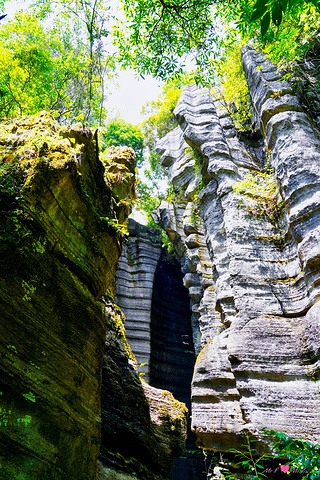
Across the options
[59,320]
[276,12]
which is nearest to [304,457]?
[59,320]

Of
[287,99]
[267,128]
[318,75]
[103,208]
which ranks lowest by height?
[103,208]

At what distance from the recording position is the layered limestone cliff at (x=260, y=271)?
548 cm

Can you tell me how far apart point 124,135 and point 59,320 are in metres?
15.5

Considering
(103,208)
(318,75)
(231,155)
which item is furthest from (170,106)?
(103,208)

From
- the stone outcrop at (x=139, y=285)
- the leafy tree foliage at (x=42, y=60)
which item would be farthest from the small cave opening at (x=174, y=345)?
the leafy tree foliage at (x=42, y=60)

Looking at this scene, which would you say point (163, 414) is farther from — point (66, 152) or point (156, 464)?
point (66, 152)

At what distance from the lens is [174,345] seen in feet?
46.5

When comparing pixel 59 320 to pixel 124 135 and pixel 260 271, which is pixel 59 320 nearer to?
pixel 260 271

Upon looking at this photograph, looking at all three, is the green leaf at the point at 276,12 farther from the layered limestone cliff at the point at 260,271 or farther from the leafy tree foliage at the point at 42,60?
the leafy tree foliage at the point at 42,60

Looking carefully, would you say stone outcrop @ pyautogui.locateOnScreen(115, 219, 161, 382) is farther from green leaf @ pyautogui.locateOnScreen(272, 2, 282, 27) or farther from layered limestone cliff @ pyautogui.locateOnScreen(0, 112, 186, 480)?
green leaf @ pyautogui.locateOnScreen(272, 2, 282, 27)

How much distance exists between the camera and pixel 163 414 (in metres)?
5.07

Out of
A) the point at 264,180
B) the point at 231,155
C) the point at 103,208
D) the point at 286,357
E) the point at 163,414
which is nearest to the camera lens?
the point at 103,208

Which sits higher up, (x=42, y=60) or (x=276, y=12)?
(x=42, y=60)

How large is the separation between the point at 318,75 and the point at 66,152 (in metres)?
7.78
